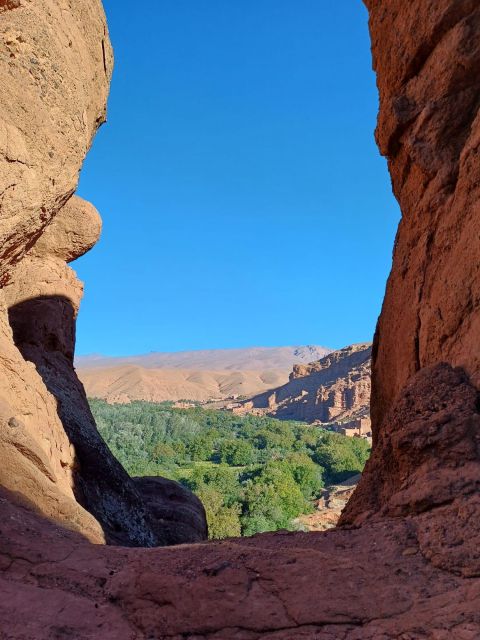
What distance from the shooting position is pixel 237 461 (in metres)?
45.1

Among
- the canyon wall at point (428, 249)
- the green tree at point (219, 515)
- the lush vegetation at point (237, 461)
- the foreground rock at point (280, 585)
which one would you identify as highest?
the canyon wall at point (428, 249)

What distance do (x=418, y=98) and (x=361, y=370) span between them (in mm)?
80117

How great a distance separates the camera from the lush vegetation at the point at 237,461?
2755 cm

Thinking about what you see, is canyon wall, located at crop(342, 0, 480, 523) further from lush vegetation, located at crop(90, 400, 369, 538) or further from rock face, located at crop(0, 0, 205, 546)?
lush vegetation, located at crop(90, 400, 369, 538)

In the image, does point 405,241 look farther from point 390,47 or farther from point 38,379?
point 38,379

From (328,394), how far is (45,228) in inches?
3072

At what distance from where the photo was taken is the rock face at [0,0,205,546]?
210 inches

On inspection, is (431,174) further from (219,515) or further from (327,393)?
(327,393)

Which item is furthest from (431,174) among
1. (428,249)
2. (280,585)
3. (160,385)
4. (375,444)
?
(160,385)

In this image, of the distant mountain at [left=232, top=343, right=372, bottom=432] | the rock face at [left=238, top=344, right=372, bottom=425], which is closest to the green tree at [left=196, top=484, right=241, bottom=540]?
the distant mountain at [left=232, top=343, right=372, bottom=432]

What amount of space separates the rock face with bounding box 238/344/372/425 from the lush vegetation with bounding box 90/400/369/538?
16980 millimetres

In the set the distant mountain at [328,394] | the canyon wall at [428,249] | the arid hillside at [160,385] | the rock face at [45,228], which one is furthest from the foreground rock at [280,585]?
the arid hillside at [160,385]

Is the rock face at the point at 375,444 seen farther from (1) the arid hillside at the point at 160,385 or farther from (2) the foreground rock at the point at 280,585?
(1) the arid hillside at the point at 160,385

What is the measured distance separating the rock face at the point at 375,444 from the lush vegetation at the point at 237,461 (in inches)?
776
